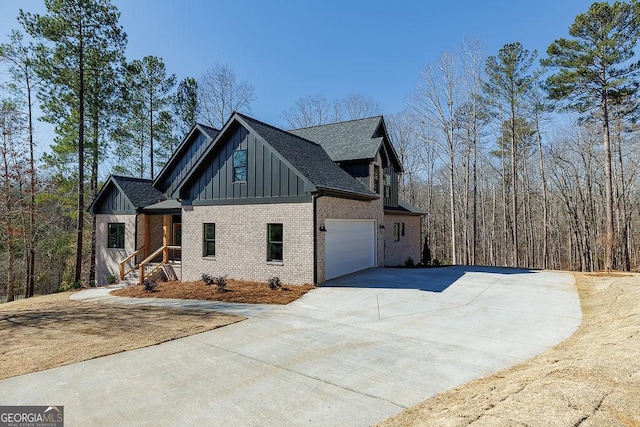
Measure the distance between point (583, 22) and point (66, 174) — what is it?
35243mm

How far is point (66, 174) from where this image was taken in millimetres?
24266

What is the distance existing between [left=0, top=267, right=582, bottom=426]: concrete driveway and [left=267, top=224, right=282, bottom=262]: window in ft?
11.1

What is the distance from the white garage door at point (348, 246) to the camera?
1276cm

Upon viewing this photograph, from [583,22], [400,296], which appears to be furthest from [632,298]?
[583,22]

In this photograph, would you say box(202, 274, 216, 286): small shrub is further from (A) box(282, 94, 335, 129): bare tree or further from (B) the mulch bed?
(A) box(282, 94, 335, 129): bare tree

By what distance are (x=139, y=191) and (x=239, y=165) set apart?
981 centimetres

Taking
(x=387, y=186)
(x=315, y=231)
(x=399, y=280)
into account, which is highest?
(x=387, y=186)

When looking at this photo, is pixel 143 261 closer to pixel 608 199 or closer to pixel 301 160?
pixel 301 160

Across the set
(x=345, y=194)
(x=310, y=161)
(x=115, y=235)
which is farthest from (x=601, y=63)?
(x=115, y=235)

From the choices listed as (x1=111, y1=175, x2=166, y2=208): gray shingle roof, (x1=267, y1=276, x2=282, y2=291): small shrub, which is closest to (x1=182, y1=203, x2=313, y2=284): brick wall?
(x1=267, y1=276, x2=282, y2=291): small shrub

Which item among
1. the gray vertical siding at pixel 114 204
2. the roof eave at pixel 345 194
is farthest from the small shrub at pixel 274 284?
the gray vertical siding at pixel 114 204

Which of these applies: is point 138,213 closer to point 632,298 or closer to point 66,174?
point 66,174

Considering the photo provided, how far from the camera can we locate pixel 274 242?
12.6 meters

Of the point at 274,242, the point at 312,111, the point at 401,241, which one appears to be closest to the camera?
the point at 274,242
